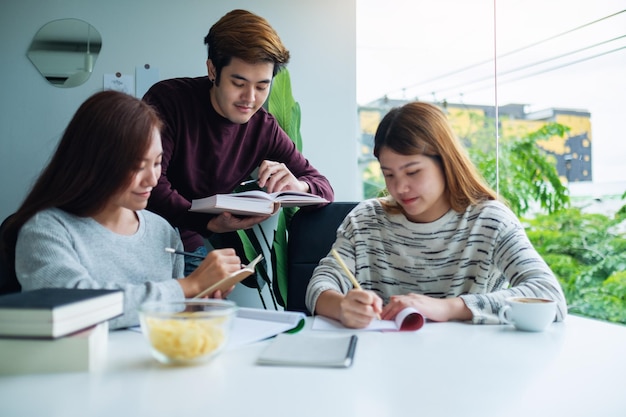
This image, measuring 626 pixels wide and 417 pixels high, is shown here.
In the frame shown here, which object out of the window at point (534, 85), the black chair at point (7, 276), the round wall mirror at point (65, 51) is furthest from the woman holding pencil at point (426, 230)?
the round wall mirror at point (65, 51)

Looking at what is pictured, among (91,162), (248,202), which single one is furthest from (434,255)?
(91,162)

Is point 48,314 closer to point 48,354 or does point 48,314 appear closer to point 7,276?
point 48,354

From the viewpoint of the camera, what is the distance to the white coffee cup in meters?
1.21

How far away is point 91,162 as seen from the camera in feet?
4.47

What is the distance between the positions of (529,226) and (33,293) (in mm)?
3238

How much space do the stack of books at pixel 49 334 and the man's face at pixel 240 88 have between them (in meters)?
1.28

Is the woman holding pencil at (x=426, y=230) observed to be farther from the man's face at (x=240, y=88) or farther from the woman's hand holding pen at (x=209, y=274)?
the man's face at (x=240, y=88)

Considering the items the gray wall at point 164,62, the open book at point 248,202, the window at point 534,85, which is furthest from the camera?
the window at point 534,85

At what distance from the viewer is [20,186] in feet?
7.90

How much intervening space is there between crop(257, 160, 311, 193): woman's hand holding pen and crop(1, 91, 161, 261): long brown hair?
75 centimetres

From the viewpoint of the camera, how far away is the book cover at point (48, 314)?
2.85 ft

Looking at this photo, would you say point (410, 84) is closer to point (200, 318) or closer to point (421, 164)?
point (421, 164)

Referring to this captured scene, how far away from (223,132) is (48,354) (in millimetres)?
1418

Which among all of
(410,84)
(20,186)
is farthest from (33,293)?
(410,84)
